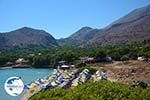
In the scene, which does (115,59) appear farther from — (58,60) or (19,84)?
(19,84)

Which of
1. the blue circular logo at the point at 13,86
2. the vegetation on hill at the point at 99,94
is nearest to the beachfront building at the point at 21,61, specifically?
the blue circular logo at the point at 13,86

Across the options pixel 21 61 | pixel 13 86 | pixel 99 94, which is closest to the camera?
pixel 99 94

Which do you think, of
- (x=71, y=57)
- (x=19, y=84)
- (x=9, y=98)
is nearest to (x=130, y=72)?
(x=9, y=98)

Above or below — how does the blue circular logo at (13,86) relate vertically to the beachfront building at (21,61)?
below

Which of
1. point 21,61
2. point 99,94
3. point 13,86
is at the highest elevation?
point 21,61

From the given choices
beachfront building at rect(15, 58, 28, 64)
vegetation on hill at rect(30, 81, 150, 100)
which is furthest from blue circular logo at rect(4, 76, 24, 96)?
beachfront building at rect(15, 58, 28, 64)

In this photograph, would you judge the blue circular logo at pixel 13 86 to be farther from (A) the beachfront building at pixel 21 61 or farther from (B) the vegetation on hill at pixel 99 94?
(A) the beachfront building at pixel 21 61

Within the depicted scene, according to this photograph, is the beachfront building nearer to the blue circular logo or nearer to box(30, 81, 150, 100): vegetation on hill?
the blue circular logo

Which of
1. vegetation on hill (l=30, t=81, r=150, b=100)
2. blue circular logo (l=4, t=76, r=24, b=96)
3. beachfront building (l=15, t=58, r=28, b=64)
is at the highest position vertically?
beachfront building (l=15, t=58, r=28, b=64)

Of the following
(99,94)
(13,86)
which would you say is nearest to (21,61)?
(13,86)

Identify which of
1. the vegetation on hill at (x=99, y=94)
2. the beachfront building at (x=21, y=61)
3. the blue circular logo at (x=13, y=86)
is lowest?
the vegetation on hill at (x=99, y=94)

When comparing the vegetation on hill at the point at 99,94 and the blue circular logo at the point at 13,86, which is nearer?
the vegetation on hill at the point at 99,94

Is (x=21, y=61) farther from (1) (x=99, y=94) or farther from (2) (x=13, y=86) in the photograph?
(1) (x=99, y=94)

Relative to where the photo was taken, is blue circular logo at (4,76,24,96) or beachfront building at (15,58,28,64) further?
beachfront building at (15,58,28,64)
